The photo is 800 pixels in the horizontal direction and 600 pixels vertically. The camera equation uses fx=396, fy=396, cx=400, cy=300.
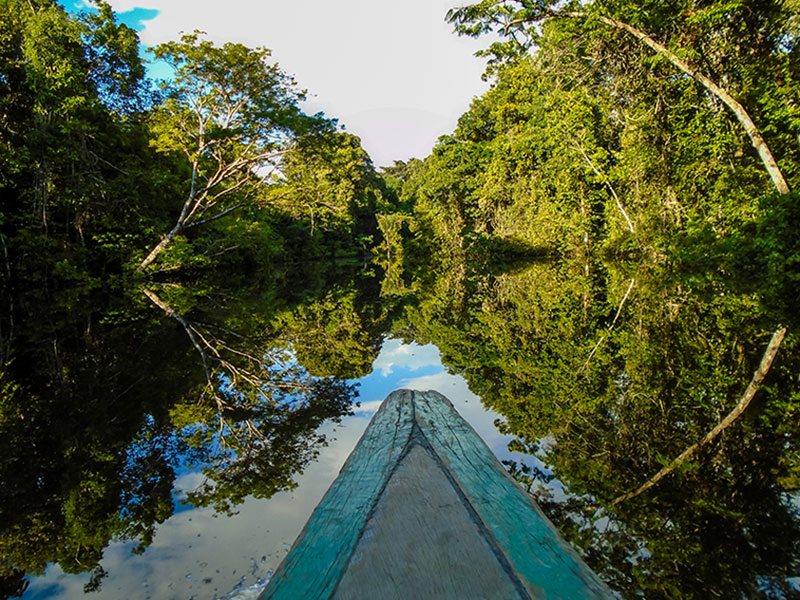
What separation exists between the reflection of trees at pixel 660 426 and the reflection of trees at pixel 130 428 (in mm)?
2237

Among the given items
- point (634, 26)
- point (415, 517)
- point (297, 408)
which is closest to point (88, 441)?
point (297, 408)

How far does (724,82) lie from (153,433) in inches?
444

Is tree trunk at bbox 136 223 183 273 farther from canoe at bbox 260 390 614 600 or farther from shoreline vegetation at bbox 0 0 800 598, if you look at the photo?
canoe at bbox 260 390 614 600

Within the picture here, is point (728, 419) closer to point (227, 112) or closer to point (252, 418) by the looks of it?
point (252, 418)

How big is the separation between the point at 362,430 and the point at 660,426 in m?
2.77

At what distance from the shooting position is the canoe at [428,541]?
83 centimetres

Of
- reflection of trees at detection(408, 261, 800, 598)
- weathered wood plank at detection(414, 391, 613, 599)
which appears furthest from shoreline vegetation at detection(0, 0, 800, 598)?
weathered wood plank at detection(414, 391, 613, 599)

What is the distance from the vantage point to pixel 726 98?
7113mm

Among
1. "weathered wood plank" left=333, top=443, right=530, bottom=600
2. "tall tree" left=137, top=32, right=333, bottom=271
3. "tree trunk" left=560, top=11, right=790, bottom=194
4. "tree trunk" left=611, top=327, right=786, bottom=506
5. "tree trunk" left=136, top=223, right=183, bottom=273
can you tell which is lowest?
"weathered wood plank" left=333, top=443, right=530, bottom=600

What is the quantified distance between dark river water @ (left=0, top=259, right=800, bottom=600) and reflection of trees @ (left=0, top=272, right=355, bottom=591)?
2cm

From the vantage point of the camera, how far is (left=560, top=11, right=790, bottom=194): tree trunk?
6484mm

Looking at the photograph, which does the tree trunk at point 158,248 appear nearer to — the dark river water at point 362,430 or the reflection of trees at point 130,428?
the dark river water at point 362,430

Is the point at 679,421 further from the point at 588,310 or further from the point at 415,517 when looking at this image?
the point at 588,310

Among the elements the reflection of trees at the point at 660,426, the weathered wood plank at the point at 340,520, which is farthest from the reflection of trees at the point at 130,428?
the reflection of trees at the point at 660,426
